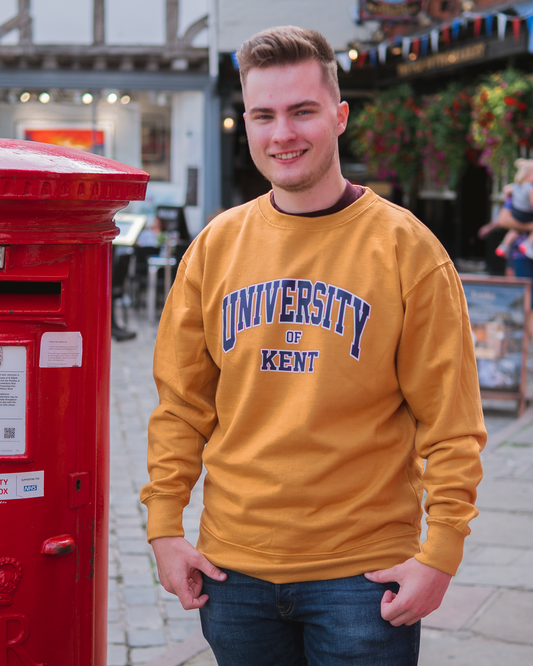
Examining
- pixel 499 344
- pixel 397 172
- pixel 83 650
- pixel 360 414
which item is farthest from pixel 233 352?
pixel 397 172

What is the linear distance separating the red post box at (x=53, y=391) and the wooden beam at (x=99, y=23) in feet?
48.8

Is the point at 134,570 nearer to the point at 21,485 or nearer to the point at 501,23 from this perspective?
the point at 21,485

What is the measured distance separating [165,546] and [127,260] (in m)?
9.29

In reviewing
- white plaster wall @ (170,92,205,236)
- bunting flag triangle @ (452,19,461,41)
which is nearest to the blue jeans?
bunting flag triangle @ (452,19,461,41)

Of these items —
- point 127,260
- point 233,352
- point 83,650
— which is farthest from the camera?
point 127,260

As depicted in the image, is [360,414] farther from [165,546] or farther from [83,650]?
[83,650]

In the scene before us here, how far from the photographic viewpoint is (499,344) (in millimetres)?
6977

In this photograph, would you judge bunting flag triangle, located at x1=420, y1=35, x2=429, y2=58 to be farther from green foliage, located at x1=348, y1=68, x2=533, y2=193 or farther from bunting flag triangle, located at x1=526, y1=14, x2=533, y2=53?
bunting flag triangle, located at x1=526, y1=14, x2=533, y2=53

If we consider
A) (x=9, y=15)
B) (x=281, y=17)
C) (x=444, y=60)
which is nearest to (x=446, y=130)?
(x=444, y=60)

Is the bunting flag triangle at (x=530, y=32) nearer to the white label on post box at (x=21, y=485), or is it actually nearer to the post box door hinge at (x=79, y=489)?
the post box door hinge at (x=79, y=489)

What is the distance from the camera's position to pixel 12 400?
2.05m

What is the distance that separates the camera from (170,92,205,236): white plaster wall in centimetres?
1629

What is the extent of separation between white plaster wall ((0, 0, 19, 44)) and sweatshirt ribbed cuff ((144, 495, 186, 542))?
15.9 m

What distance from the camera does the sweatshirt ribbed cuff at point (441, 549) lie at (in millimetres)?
1707
